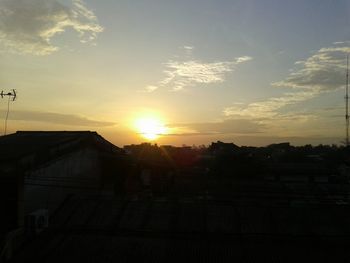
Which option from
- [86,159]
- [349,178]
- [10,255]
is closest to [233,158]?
[349,178]

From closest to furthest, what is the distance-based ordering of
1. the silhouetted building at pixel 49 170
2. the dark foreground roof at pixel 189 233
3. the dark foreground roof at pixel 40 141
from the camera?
1. the dark foreground roof at pixel 189 233
2. the silhouetted building at pixel 49 170
3. the dark foreground roof at pixel 40 141

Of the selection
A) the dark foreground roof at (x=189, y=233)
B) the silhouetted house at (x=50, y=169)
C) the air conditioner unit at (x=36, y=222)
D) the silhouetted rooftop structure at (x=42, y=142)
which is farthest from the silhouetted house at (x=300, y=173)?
the air conditioner unit at (x=36, y=222)

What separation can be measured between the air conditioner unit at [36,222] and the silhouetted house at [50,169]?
1.94 ft

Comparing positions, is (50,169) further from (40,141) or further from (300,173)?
(300,173)

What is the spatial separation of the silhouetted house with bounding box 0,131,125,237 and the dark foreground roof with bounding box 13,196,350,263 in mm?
1590

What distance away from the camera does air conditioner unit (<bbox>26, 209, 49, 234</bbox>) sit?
17.7 metres

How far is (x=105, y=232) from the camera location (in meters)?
17.7

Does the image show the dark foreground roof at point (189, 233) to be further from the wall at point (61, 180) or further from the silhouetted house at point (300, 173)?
the silhouetted house at point (300, 173)

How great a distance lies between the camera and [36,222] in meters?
17.8

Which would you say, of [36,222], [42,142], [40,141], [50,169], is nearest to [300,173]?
[40,141]

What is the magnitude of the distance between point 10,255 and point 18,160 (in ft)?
14.1

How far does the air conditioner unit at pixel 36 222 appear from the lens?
17703mm

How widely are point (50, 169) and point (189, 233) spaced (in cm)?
820

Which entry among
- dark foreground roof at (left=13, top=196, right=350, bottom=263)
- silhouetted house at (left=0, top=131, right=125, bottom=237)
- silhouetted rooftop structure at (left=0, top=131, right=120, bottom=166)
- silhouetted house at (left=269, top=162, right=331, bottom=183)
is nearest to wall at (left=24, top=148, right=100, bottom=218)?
silhouetted house at (left=0, top=131, right=125, bottom=237)
